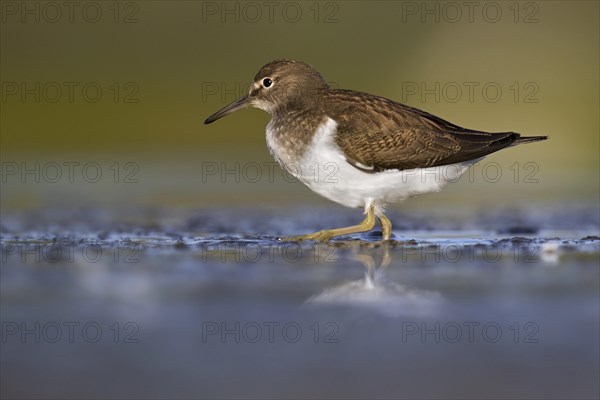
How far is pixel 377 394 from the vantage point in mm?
4453

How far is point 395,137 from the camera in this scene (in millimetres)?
9305

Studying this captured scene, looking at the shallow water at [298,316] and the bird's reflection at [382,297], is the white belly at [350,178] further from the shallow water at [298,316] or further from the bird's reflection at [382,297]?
the bird's reflection at [382,297]

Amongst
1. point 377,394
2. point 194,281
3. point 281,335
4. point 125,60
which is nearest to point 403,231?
point 194,281

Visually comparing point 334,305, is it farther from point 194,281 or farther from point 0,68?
point 0,68

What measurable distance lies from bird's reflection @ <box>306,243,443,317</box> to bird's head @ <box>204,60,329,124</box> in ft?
10.1

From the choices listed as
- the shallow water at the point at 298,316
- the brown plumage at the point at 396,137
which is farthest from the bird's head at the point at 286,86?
the shallow water at the point at 298,316

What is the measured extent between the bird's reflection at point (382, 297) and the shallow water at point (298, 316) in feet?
0.05

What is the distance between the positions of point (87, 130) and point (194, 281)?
38.6 feet

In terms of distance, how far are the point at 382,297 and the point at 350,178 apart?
287 centimetres

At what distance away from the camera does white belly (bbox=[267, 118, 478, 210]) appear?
8930 mm

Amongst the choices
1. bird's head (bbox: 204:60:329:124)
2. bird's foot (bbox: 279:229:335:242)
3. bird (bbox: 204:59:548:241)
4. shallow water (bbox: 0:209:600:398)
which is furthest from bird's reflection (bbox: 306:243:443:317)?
bird's head (bbox: 204:60:329:124)

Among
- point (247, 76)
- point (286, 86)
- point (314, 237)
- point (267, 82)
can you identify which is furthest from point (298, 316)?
point (247, 76)

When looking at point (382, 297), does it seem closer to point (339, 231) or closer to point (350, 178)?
point (350, 178)

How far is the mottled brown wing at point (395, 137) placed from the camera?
9055 millimetres
